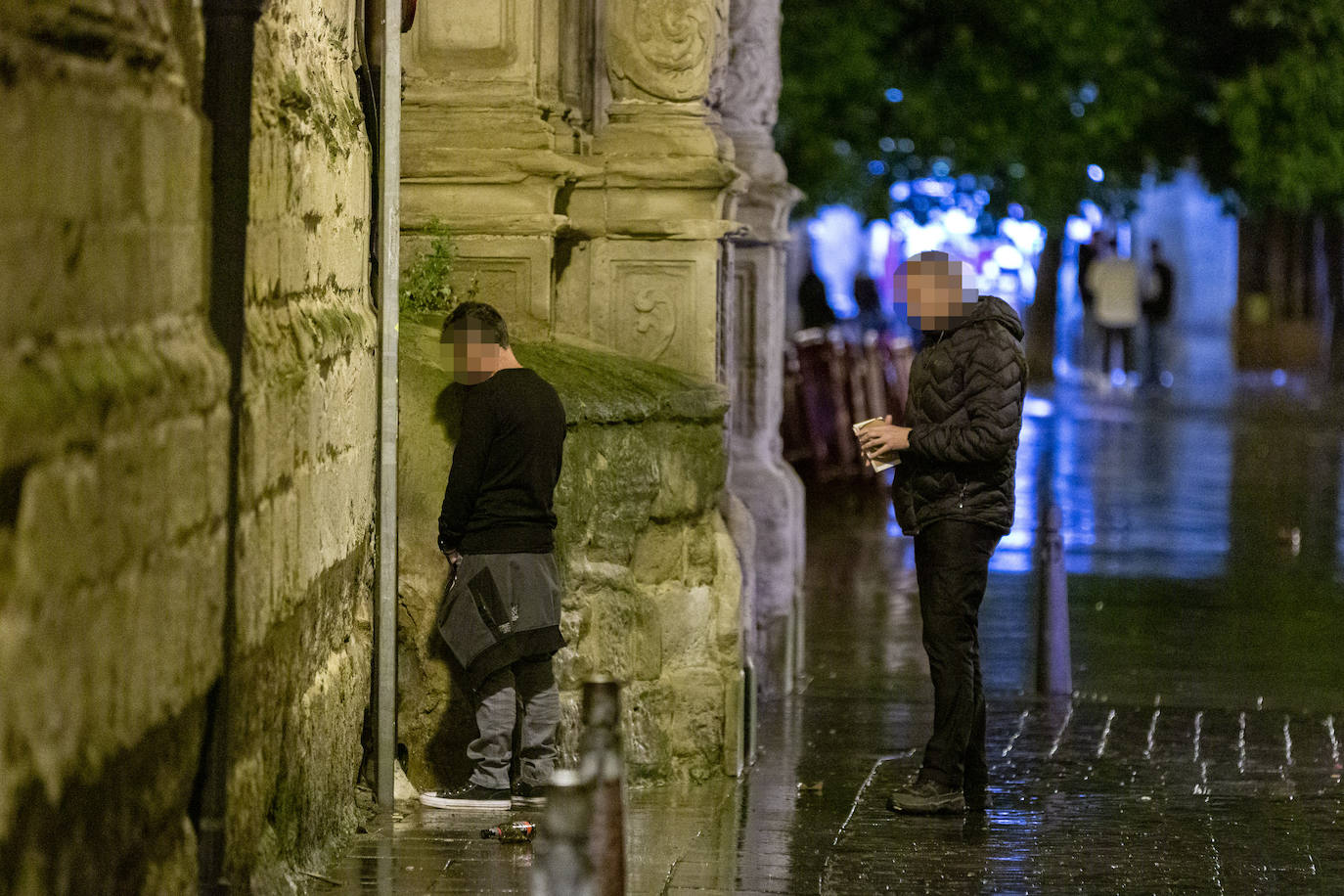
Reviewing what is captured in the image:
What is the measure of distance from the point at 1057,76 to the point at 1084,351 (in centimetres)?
1544

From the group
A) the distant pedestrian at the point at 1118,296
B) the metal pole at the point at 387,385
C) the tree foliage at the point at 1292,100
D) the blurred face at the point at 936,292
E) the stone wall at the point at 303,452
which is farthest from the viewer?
the distant pedestrian at the point at 1118,296

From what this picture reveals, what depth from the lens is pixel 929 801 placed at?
7.54m

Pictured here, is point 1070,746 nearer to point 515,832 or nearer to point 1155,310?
point 515,832

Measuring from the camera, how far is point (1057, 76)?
22406 mm

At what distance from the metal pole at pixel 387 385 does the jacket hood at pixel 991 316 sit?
202 cm

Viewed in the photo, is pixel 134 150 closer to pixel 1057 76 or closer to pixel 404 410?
pixel 404 410

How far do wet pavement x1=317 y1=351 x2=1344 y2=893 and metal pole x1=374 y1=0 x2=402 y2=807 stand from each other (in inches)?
13.3

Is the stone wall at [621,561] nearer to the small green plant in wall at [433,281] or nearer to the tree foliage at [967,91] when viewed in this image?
the small green plant in wall at [433,281]

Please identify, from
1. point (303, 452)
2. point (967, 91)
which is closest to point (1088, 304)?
point (967, 91)

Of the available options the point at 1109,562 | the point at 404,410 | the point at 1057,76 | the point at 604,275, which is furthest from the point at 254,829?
the point at 1057,76

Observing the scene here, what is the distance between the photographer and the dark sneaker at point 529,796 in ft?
24.1

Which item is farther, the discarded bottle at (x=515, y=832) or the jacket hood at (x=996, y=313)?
the jacket hood at (x=996, y=313)

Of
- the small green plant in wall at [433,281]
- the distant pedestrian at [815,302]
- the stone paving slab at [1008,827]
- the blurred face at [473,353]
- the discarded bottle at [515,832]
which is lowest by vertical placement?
the stone paving slab at [1008,827]

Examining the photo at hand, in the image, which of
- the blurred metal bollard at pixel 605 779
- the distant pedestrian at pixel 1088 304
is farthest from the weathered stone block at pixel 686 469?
the distant pedestrian at pixel 1088 304
